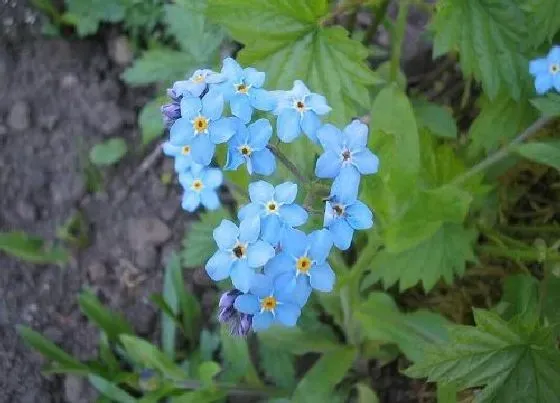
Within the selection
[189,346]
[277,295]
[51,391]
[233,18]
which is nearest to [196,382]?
[189,346]

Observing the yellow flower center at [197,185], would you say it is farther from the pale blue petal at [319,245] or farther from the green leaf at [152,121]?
the pale blue petal at [319,245]

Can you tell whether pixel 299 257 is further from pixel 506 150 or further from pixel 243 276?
pixel 506 150

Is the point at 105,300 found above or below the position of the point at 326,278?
below

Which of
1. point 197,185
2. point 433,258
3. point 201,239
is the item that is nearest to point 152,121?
point 201,239

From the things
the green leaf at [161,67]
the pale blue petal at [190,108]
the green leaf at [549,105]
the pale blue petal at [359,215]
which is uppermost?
the pale blue petal at [190,108]

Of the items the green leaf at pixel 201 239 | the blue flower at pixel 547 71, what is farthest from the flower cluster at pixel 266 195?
the green leaf at pixel 201 239

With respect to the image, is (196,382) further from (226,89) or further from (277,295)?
(226,89)
